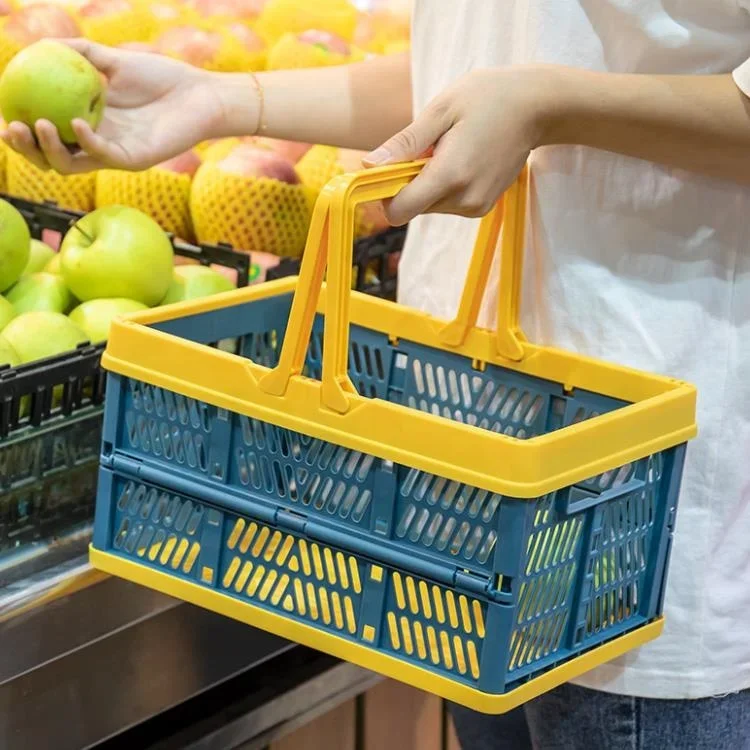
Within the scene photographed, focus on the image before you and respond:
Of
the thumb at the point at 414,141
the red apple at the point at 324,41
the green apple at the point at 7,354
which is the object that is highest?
the thumb at the point at 414,141

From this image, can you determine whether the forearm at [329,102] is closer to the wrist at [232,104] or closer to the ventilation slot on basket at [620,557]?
the wrist at [232,104]

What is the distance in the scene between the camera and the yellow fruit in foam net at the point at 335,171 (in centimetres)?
180

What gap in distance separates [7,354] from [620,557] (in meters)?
0.65

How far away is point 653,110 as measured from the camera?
103 centimetres

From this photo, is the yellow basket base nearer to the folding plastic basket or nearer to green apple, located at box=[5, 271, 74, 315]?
the folding plastic basket

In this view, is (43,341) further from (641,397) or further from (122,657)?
(641,397)

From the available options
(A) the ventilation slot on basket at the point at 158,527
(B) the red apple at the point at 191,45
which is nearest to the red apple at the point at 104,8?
(B) the red apple at the point at 191,45

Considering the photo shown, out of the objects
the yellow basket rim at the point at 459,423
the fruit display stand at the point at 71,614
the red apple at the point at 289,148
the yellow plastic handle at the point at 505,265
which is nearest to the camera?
the yellow basket rim at the point at 459,423

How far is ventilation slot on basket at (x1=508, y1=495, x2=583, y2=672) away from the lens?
93 cm

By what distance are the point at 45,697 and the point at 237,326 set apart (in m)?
0.38

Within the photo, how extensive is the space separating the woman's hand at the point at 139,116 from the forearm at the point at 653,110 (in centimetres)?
53

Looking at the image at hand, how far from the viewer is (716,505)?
3.75 feet

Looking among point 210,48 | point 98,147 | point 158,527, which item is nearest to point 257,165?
point 210,48

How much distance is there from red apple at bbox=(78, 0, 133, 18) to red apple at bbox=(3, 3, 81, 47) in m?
0.08
